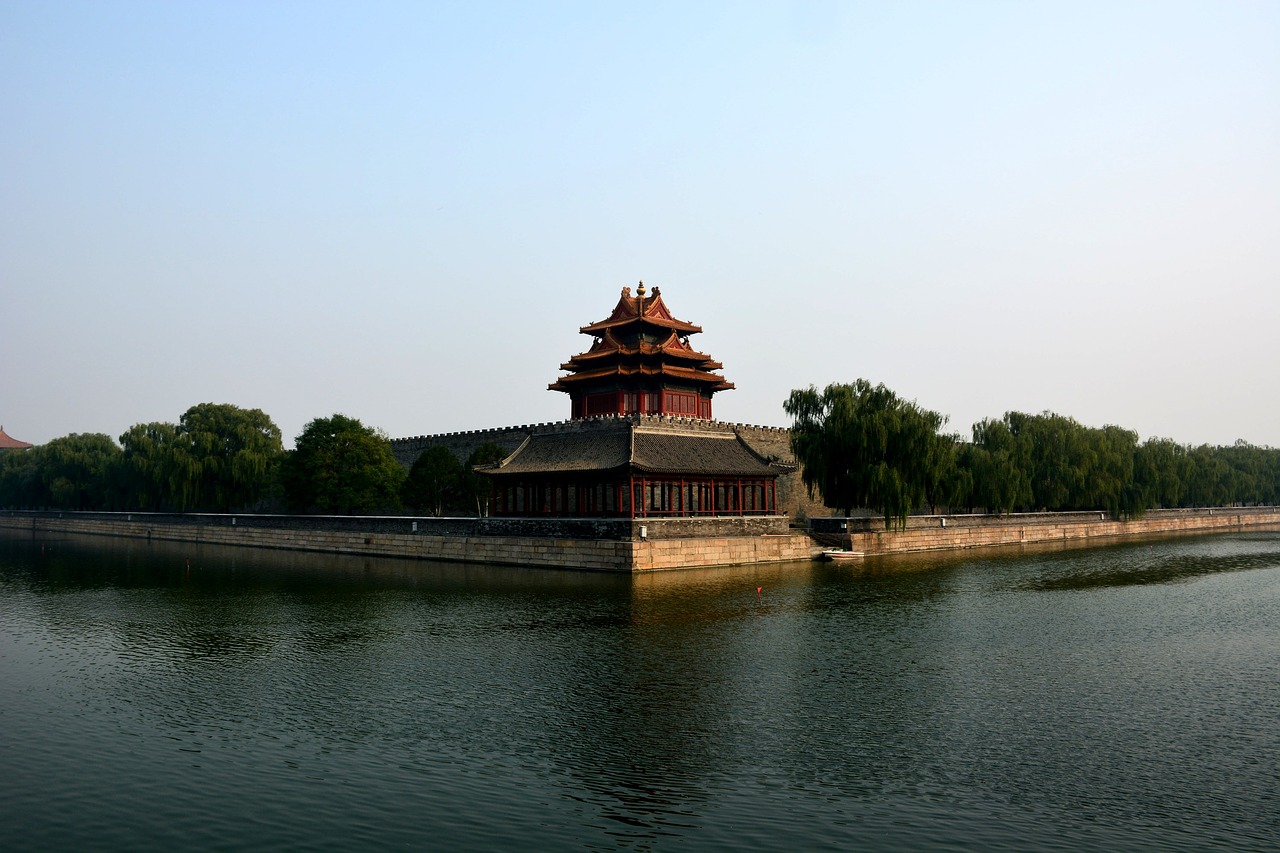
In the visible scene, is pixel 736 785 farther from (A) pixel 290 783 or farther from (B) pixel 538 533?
(B) pixel 538 533

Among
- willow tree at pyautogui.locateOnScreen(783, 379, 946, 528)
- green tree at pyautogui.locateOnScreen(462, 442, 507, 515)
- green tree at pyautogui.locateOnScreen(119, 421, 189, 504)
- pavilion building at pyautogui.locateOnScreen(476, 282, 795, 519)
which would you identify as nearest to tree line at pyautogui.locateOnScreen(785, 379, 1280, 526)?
willow tree at pyautogui.locateOnScreen(783, 379, 946, 528)

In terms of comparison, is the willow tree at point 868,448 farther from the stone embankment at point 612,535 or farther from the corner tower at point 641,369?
the corner tower at point 641,369

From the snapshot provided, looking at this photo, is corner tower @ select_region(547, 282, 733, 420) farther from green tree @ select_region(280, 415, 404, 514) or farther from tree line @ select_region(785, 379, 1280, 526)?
green tree @ select_region(280, 415, 404, 514)

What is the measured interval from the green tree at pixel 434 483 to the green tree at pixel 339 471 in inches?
63.9

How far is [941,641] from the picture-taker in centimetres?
1967

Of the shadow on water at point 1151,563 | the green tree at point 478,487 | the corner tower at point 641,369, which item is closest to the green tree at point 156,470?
the green tree at point 478,487

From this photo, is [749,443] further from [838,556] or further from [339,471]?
[339,471]

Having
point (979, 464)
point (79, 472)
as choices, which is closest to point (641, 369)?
point (979, 464)

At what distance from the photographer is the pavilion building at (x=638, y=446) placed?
3734 centimetres

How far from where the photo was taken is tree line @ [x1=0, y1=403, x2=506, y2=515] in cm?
4691

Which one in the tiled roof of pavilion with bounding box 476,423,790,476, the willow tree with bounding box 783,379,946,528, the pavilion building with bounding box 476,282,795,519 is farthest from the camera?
the willow tree with bounding box 783,379,946,528

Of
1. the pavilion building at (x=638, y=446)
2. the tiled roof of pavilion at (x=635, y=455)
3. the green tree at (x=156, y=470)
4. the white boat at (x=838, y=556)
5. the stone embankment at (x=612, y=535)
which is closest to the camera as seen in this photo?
the stone embankment at (x=612, y=535)

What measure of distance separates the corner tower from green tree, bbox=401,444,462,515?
24.2 feet

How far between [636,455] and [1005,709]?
75.9ft
